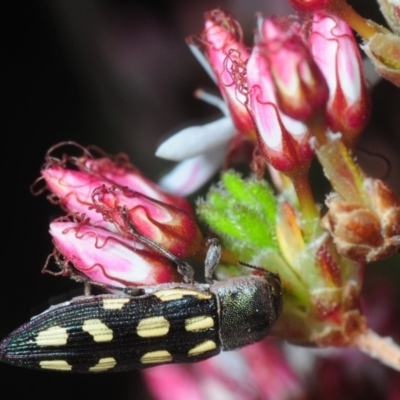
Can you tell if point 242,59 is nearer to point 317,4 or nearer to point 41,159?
point 317,4

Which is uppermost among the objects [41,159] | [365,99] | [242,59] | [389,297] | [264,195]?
[242,59]

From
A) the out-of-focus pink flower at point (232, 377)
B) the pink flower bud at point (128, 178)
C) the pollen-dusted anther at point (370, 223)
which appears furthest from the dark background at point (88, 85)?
the pollen-dusted anther at point (370, 223)

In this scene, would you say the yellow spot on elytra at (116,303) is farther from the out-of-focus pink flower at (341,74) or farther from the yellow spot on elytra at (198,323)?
the out-of-focus pink flower at (341,74)

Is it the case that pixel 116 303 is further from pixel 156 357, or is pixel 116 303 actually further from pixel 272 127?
pixel 272 127

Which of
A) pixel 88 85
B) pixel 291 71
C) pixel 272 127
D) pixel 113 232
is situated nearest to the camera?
pixel 291 71

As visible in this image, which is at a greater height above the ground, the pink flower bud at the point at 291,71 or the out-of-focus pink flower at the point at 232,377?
the pink flower bud at the point at 291,71

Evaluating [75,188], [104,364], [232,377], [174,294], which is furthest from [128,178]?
[232,377]

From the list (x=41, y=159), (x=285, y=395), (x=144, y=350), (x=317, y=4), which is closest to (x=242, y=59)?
(x=317, y=4)
